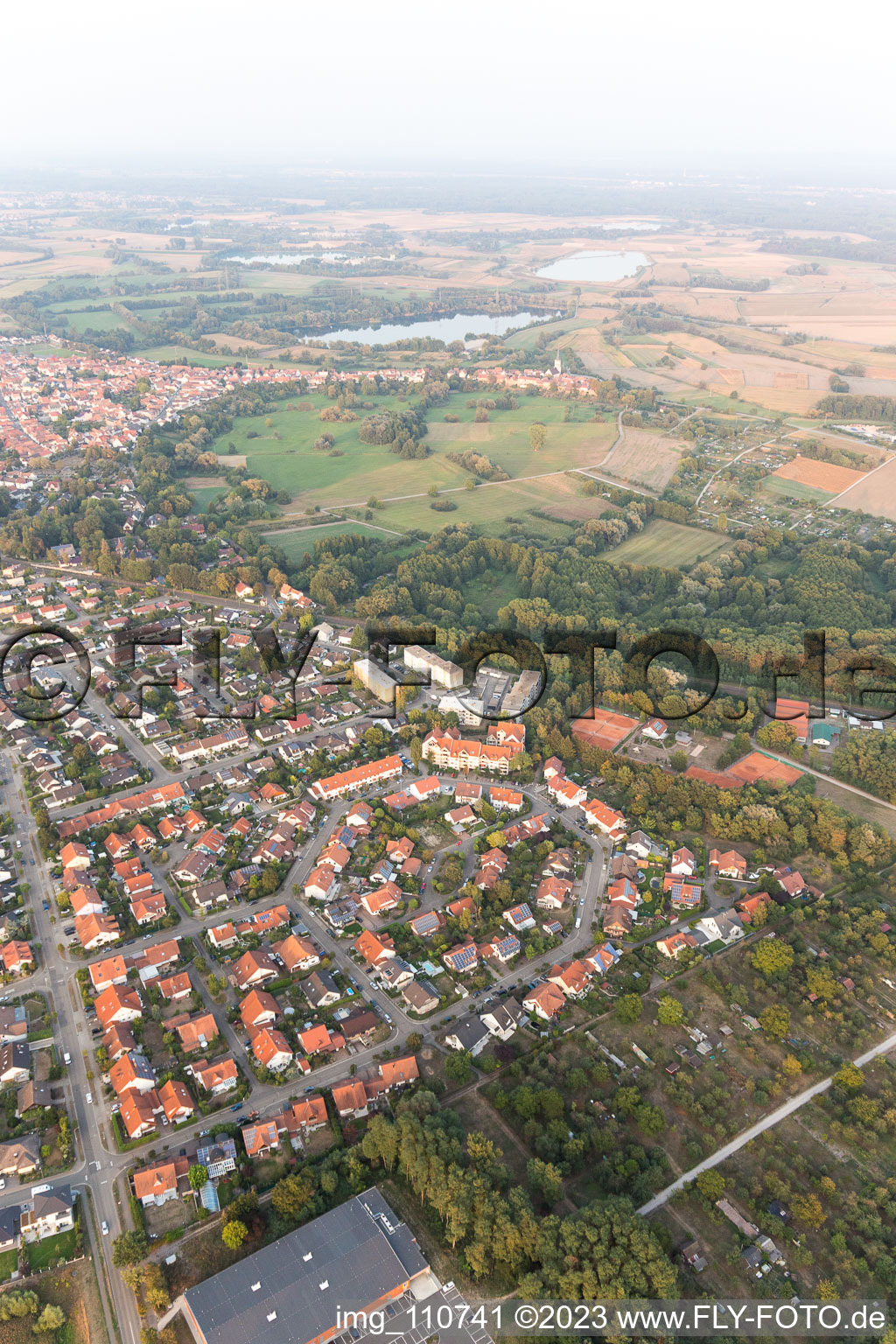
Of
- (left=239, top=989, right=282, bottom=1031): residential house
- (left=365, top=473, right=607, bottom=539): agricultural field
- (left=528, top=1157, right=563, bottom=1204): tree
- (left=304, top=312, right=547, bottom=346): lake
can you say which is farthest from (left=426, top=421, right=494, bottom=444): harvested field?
(left=528, top=1157, right=563, bottom=1204): tree

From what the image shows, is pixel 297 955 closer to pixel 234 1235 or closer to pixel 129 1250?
pixel 234 1235

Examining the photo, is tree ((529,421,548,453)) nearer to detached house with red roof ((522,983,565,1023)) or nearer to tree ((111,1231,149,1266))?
detached house with red roof ((522,983,565,1023))

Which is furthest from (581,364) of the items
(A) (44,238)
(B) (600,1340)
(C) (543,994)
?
(A) (44,238)

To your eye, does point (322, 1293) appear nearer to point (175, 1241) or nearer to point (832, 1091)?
point (175, 1241)

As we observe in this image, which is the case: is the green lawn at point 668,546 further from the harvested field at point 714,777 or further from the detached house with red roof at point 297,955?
the detached house with red roof at point 297,955

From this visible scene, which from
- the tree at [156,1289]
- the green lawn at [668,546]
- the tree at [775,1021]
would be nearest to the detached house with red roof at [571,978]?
the tree at [775,1021]
